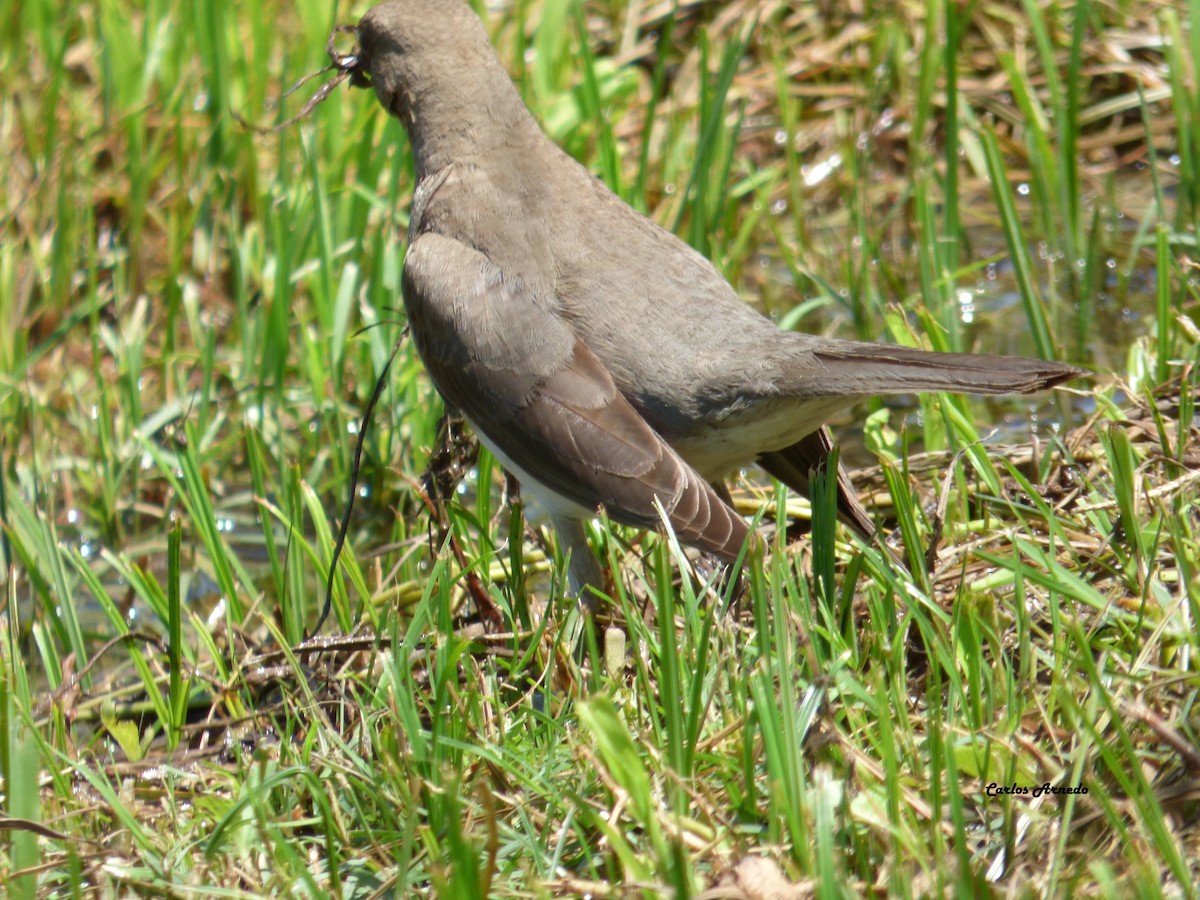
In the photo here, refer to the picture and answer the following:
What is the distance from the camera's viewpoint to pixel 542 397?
11.8 ft

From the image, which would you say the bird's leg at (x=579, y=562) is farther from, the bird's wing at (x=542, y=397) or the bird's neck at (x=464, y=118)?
the bird's neck at (x=464, y=118)

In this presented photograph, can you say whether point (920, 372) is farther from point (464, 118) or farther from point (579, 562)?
point (464, 118)

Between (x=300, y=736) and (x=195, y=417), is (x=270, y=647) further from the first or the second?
(x=195, y=417)

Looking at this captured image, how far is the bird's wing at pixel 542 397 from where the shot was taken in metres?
3.37

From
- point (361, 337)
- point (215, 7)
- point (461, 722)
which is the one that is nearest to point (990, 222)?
point (361, 337)

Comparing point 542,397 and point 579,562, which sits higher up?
point 542,397

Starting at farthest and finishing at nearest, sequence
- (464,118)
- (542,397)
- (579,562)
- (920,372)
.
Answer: (464,118), (579,562), (542,397), (920,372)

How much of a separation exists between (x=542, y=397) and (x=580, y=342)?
169 millimetres

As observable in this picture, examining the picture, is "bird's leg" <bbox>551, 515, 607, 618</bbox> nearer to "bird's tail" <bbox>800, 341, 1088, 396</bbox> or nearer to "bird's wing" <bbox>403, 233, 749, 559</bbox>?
"bird's wing" <bbox>403, 233, 749, 559</bbox>

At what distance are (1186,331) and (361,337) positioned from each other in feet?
8.67

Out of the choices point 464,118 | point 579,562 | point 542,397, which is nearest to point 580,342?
point 542,397

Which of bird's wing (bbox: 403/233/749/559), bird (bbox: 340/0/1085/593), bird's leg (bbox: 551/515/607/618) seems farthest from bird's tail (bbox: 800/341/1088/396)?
bird's leg (bbox: 551/515/607/618)

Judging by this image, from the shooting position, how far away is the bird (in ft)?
11.0

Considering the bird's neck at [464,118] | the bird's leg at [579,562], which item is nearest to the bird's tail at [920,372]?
the bird's leg at [579,562]
